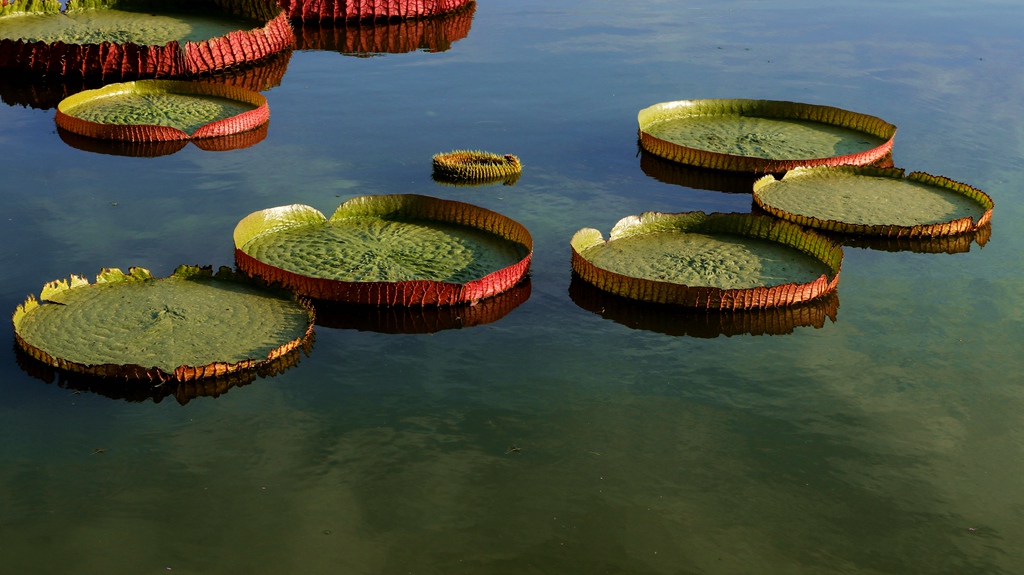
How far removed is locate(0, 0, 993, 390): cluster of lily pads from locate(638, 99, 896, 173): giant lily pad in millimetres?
21

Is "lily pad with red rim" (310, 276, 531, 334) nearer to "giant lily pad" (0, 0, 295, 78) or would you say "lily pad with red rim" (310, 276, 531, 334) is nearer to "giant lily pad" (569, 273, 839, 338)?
"giant lily pad" (569, 273, 839, 338)

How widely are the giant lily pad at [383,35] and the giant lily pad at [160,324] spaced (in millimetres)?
7611

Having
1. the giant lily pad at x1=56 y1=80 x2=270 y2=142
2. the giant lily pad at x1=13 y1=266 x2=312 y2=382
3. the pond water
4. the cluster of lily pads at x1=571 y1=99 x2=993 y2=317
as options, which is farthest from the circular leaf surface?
the giant lily pad at x1=13 y1=266 x2=312 y2=382

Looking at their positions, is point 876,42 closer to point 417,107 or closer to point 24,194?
point 417,107

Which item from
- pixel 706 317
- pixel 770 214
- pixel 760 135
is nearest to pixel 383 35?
pixel 760 135

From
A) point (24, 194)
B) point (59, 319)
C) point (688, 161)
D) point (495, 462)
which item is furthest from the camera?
point (688, 161)

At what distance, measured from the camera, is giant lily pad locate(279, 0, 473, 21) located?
15703 millimetres

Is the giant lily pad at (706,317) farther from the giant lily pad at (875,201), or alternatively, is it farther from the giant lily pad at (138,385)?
the giant lily pad at (138,385)

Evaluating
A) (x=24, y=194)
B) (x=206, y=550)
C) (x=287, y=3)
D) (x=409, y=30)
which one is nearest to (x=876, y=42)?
(x=409, y=30)

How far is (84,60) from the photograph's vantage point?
12.8 meters

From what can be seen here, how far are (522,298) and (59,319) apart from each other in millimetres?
3045

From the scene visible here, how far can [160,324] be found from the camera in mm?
7152

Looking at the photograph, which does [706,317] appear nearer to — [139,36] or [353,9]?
[139,36]

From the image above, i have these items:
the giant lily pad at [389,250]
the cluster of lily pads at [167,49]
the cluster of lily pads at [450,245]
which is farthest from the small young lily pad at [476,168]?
the cluster of lily pads at [167,49]
